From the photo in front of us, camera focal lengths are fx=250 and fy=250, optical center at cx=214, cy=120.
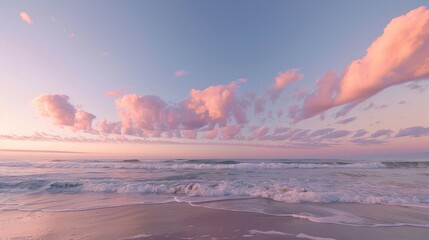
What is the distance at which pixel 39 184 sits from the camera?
1445 cm

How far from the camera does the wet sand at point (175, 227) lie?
5.82 meters

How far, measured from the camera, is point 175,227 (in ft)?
21.2

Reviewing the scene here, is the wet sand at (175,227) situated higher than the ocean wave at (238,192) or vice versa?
the ocean wave at (238,192)

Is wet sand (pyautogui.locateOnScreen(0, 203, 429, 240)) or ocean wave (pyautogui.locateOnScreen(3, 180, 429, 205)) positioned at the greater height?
ocean wave (pyautogui.locateOnScreen(3, 180, 429, 205))

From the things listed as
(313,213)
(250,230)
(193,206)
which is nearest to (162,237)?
(250,230)

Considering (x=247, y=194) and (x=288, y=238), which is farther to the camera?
(x=247, y=194)

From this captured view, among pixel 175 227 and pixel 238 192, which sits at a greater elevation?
pixel 238 192

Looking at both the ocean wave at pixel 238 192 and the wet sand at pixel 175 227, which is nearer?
the wet sand at pixel 175 227

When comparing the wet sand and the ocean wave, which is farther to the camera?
the ocean wave

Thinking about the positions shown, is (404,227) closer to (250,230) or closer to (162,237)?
(250,230)

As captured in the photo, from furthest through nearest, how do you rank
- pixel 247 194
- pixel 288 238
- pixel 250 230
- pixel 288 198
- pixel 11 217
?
1. pixel 247 194
2. pixel 288 198
3. pixel 11 217
4. pixel 250 230
5. pixel 288 238

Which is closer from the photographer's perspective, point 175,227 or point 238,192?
point 175,227

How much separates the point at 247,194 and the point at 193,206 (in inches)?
123

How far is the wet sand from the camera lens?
5820mm
